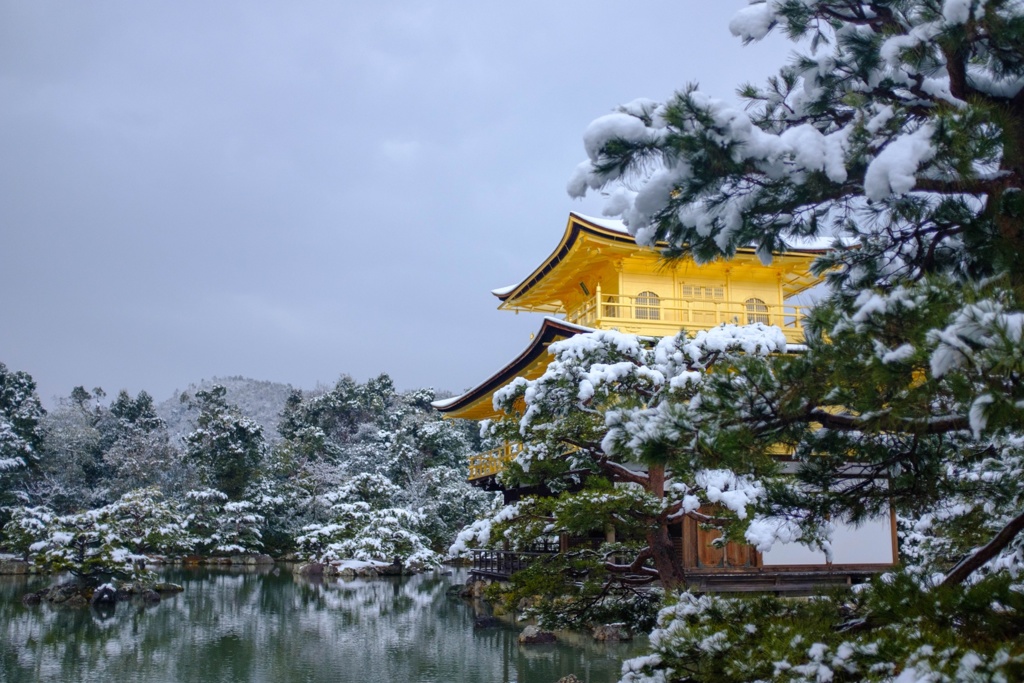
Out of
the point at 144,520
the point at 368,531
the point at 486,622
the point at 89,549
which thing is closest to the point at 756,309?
the point at 486,622

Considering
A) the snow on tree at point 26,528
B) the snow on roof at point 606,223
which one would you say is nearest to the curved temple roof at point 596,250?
the snow on roof at point 606,223

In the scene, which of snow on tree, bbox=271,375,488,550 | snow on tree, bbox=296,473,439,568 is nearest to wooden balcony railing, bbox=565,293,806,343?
snow on tree, bbox=296,473,439,568

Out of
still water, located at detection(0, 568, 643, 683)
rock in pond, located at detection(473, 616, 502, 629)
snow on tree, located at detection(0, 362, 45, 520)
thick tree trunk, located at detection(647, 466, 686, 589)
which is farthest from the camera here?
snow on tree, located at detection(0, 362, 45, 520)

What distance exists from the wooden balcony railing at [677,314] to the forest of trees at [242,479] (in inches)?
446

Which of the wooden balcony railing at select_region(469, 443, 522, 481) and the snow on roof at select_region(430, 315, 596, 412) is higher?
the snow on roof at select_region(430, 315, 596, 412)

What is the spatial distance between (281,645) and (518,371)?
5.63 m

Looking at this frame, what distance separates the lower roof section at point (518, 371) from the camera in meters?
11.5

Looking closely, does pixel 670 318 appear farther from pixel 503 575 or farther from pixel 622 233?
pixel 503 575

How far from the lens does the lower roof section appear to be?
1148cm

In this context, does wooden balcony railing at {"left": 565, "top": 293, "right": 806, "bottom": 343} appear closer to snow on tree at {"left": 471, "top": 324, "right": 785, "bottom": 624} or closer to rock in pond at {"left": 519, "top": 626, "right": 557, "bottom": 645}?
snow on tree at {"left": 471, "top": 324, "right": 785, "bottom": 624}

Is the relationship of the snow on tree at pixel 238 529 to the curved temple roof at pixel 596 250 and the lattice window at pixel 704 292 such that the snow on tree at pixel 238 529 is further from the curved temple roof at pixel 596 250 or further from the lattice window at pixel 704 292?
the lattice window at pixel 704 292

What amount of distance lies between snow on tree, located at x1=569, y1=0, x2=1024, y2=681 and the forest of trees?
62.6 feet

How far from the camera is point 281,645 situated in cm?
1140

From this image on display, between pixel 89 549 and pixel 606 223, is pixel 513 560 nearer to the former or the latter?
pixel 606 223
